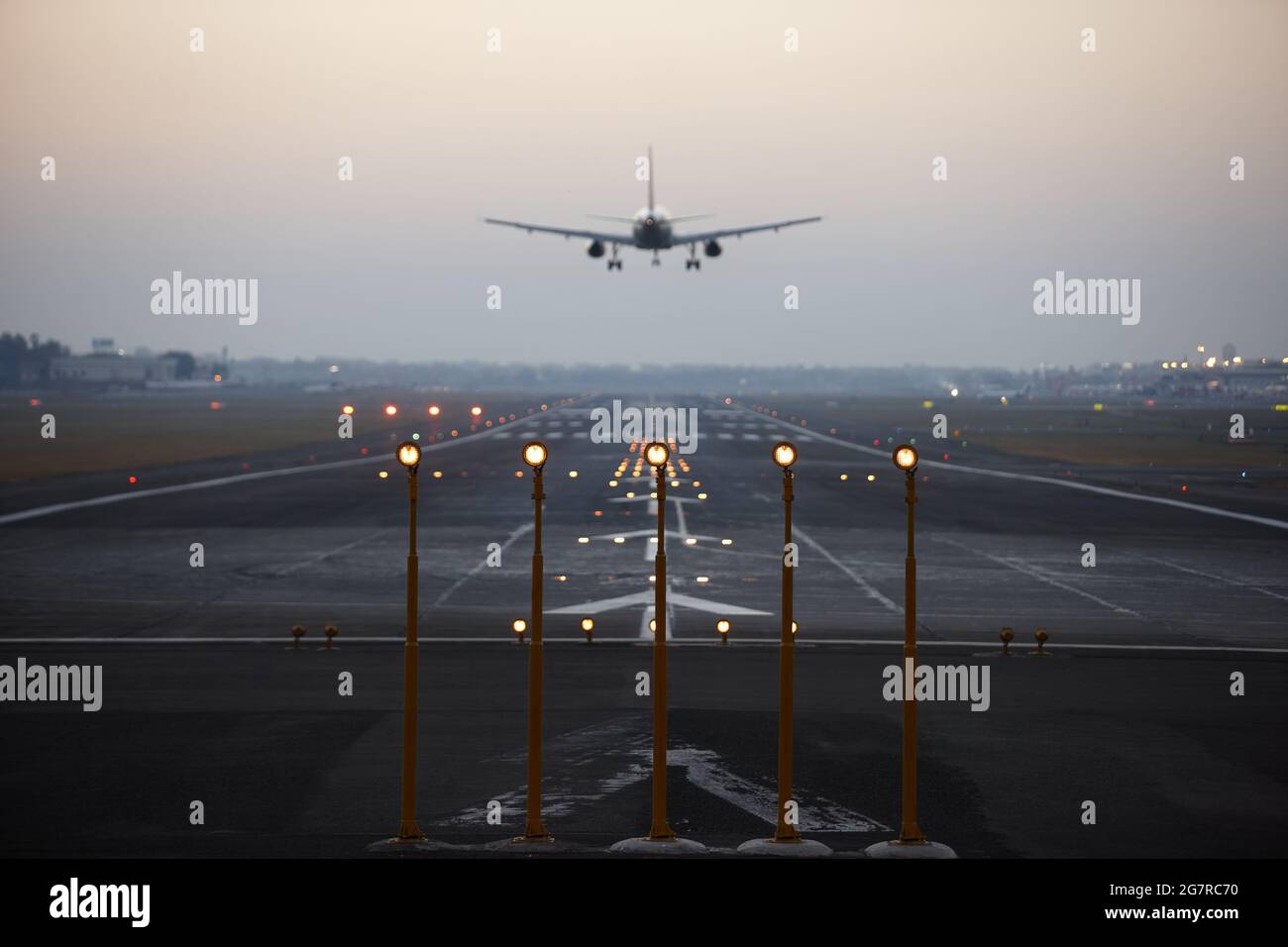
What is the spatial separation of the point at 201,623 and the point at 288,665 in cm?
651

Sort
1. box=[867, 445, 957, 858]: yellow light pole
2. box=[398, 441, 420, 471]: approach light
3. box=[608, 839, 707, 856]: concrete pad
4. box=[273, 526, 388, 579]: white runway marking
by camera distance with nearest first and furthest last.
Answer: box=[608, 839, 707, 856]: concrete pad < box=[867, 445, 957, 858]: yellow light pole < box=[398, 441, 420, 471]: approach light < box=[273, 526, 388, 579]: white runway marking

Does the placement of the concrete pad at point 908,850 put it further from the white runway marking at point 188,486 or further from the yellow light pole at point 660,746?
the white runway marking at point 188,486

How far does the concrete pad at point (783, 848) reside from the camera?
46.6 feet

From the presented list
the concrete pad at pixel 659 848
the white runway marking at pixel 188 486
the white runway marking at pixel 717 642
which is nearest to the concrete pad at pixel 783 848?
the concrete pad at pixel 659 848

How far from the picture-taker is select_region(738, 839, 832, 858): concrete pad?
14219 mm

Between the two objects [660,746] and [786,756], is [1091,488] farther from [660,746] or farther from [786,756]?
[660,746]

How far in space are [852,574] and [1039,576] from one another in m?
5.45

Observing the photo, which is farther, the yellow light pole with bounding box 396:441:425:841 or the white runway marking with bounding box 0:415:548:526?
the white runway marking with bounding box 0:415:548:526

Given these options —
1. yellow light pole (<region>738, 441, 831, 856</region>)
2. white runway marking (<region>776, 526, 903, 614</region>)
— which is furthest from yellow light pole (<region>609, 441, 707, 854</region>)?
white runway marking (<region>776, 526, 903, 614</region>)

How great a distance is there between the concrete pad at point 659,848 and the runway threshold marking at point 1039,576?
23135 millimetres

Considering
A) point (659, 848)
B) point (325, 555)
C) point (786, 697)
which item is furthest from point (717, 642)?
point (325, 555)

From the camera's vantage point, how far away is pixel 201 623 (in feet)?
109

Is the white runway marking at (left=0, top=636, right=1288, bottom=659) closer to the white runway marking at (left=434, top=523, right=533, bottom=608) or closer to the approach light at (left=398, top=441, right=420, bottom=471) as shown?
the white runway marking at (left=434, top=523, right=533, bottom=608)
